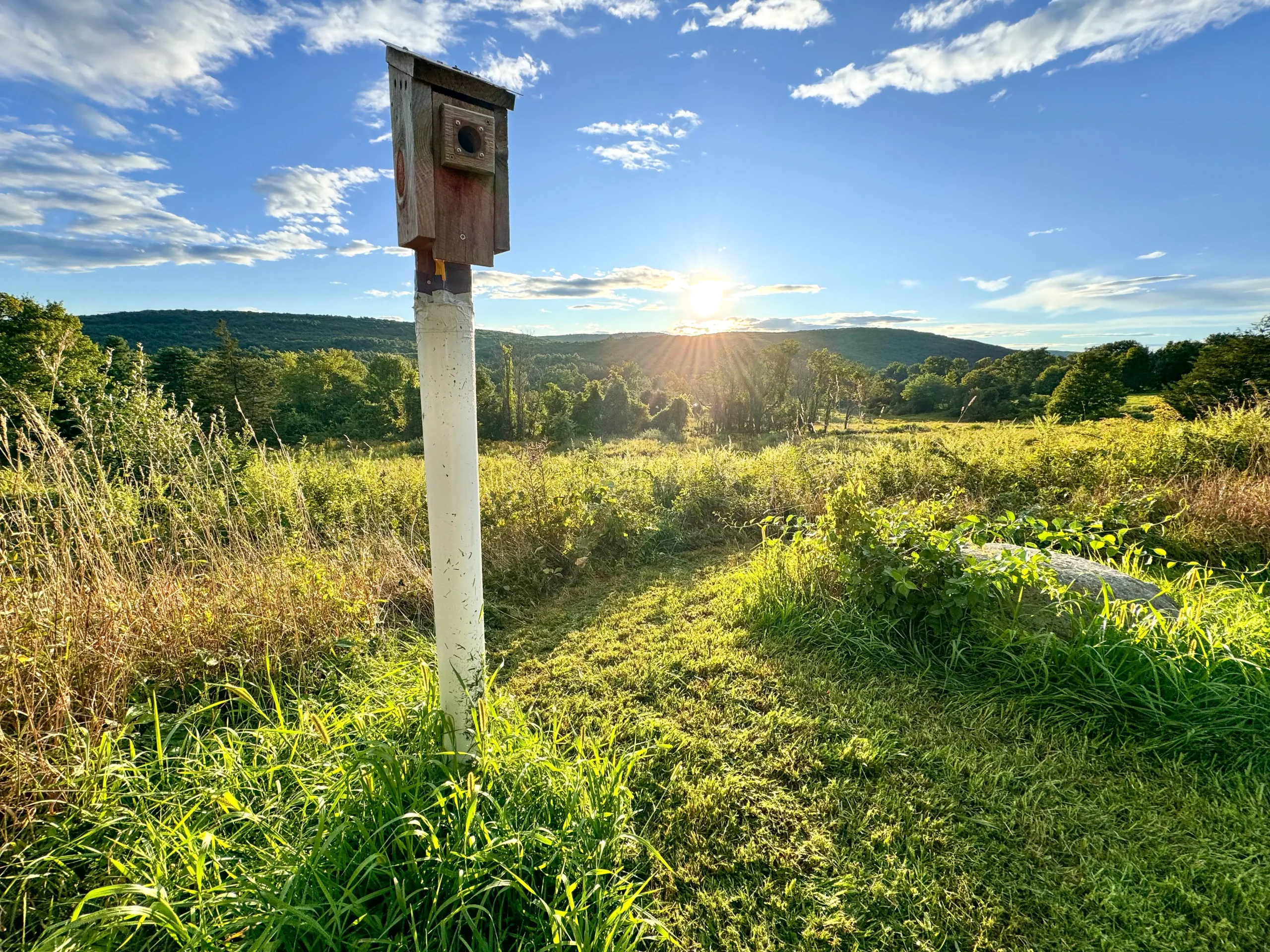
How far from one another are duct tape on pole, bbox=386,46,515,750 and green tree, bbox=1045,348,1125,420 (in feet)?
134

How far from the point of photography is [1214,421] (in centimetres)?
681

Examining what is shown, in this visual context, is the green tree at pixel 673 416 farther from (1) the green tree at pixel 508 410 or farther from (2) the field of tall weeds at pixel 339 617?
(2) the field of tall weeds at pixel 339 617

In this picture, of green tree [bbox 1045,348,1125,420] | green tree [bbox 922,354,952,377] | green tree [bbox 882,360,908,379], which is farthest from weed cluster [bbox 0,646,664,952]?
green tree [bbox 882,360,908,379]

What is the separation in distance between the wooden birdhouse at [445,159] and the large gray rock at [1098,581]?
3687 mm

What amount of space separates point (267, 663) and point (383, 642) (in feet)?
3.14

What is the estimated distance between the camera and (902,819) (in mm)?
2254

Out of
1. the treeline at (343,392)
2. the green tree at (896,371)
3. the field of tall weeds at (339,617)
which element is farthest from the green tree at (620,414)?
the green tree at (896,371)

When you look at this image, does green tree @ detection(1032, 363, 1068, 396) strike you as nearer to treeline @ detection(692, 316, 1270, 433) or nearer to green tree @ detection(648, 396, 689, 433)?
treeline @ detection(692, 316, 1270, 433)

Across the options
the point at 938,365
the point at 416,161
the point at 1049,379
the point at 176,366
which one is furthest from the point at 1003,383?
the point at 176,366

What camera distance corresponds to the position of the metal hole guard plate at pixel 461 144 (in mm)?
1845

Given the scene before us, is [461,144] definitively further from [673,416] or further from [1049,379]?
[1049,379]

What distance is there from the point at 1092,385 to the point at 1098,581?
41357 millimetres

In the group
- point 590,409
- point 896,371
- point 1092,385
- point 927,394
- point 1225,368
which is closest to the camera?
point 1225,368

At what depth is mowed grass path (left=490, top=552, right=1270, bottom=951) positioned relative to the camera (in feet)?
6.03
